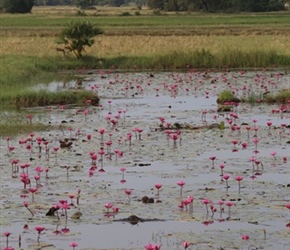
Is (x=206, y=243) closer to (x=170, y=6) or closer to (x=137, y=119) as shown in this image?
(x=137, y=119)

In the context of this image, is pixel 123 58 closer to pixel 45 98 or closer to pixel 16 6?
pixel 45 98

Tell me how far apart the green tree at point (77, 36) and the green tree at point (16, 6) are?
71.7m

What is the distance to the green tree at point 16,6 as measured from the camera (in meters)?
107

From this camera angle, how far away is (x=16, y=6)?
354 ft

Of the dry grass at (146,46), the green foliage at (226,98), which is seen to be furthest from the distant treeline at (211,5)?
the green foliage at (226,98)

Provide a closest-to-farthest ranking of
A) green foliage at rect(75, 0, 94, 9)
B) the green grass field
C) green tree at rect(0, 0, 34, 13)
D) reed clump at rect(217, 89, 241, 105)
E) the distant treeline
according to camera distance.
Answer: reed clump at rect(217, 89, 241, 105), the green grass field, the distant treeline, green tree at rect(0, 0, 34, 13), green foliage at rect(75, 0, 94, 9)

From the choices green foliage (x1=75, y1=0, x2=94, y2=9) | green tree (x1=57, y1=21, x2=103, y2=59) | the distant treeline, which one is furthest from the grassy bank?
green foliage (x1=75, y1=0, x2=94, y2=9)

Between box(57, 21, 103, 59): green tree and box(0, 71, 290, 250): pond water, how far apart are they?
1423cm

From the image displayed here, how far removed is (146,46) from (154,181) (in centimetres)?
2900

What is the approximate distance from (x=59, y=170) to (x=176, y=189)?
2.13 metres

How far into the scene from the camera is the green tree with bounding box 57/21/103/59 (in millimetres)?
35125

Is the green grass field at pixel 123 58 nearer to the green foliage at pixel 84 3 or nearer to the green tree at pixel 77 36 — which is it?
the green tree at pixel 77 36

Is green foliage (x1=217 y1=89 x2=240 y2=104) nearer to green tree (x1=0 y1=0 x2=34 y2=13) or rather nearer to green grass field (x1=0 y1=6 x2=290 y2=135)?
green grass field (x1=0 y1=6 x2=290 y2=135)

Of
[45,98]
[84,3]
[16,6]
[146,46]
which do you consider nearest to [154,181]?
[45,98]
